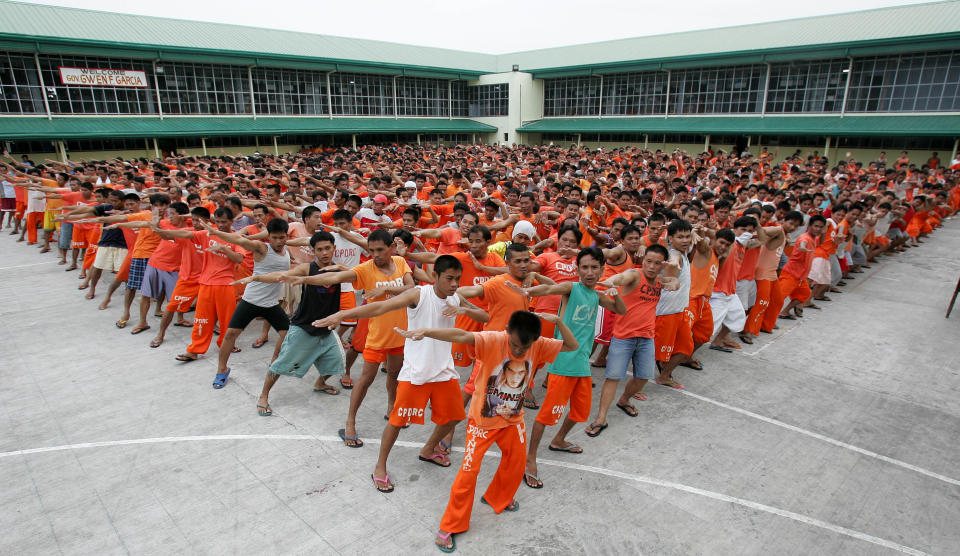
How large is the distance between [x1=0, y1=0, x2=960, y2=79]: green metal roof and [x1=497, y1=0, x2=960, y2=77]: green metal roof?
52 mm

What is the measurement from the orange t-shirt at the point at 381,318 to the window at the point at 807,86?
32.4 m

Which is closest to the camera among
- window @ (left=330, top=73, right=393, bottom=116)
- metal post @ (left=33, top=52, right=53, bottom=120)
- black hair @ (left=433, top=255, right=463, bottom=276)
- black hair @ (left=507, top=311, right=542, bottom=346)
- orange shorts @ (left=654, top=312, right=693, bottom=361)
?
black hair @ (left=507, top=311, right=542, bottom=346)

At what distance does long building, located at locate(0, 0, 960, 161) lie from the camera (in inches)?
957

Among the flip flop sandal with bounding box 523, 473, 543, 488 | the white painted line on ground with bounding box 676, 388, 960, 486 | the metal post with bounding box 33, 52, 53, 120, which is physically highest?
the metal post with bounding box 33, 52, 53, 120

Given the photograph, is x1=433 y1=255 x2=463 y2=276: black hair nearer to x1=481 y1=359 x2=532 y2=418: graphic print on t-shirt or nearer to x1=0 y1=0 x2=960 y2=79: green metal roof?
x1=481 y1=359 x2=532 y2=418: graphic print on t-shirt

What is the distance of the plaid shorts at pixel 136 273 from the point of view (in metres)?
7.61

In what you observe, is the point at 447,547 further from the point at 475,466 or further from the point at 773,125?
the point at 773,125

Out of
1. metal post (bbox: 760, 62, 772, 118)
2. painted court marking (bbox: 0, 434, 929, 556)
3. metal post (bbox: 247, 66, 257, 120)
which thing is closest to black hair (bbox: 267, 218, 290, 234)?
painted court marking (bbox: 0, 434, 929, 556)

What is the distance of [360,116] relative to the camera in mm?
36156

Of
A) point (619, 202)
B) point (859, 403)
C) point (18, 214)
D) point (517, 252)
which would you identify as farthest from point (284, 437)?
point (18, 214)

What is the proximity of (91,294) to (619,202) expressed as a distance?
935cm

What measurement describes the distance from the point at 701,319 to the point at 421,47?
4035 cm

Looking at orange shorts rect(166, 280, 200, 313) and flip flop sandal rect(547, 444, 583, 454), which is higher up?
orange shorts rect(166, 280, 200, 313)

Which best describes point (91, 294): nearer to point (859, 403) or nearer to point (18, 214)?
point (18, 214)
